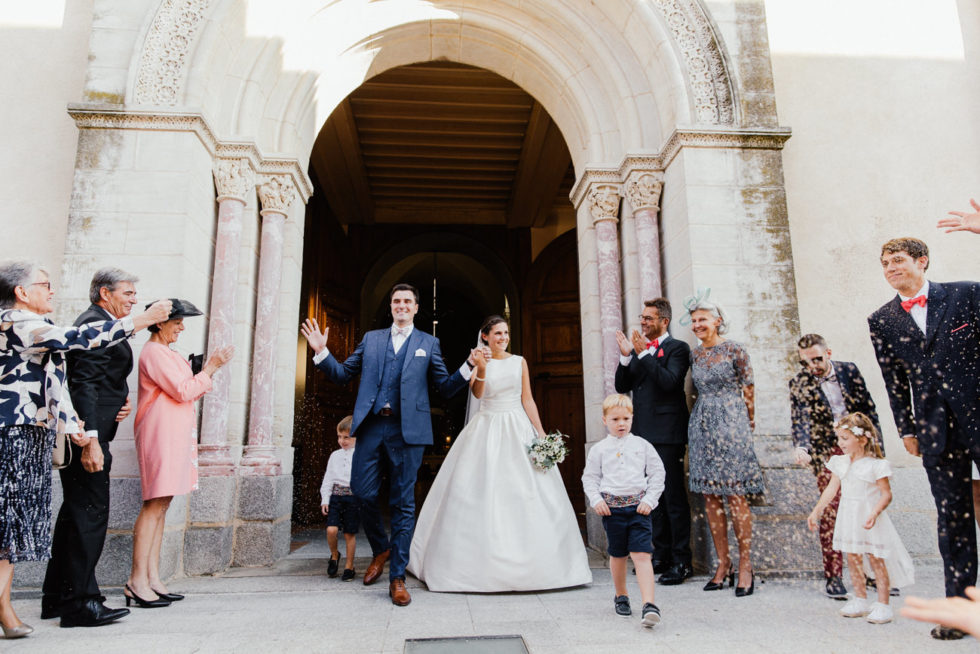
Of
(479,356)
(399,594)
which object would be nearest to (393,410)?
(479,356)

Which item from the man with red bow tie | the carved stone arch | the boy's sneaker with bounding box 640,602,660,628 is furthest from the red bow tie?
the carved stone arch

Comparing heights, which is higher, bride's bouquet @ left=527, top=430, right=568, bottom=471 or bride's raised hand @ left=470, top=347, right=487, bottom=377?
bride's raised hand @ left=470, top=347, right=487, bottom=377

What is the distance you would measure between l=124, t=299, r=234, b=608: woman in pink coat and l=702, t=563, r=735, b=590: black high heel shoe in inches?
113

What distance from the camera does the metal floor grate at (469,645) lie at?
242 cm

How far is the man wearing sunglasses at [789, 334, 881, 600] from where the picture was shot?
3.57m

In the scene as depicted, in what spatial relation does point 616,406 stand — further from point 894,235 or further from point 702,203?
point 894,235

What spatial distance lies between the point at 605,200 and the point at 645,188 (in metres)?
0.37

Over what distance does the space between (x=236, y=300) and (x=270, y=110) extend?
1551 millimetres

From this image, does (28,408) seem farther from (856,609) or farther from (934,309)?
(934,309)

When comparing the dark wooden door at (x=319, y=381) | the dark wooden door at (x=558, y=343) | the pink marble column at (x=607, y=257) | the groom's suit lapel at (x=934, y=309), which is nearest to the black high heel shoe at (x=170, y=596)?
the dark wooden door at (x=319, y=381)

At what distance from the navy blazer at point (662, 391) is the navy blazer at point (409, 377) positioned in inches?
46.9

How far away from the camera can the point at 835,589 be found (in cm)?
338

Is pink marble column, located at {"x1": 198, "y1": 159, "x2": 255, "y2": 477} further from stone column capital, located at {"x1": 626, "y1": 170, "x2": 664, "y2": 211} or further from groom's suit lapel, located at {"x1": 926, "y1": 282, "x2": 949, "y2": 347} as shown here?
groom's suit lapel, located at {"x1": 926, "y1": 282, "x2": 949, "y2": 347}

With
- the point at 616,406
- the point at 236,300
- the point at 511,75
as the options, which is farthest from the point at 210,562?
the point at 511,75
